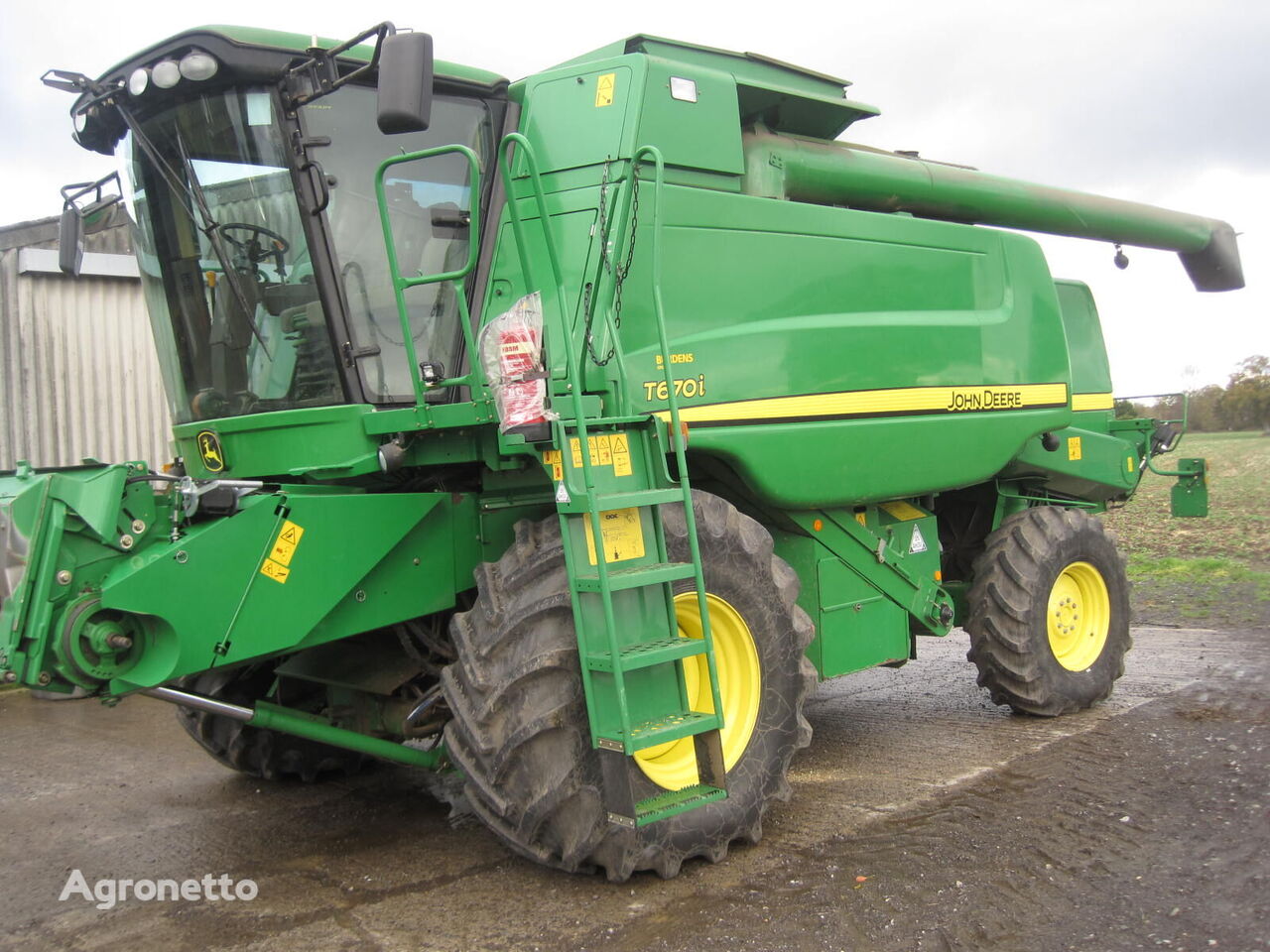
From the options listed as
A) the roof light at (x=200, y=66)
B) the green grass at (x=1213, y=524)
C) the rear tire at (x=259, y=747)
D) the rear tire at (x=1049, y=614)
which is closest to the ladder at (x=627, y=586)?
the roof light at (x=200, y=66)

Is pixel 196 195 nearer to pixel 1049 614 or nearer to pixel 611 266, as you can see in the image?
pixel 611 266

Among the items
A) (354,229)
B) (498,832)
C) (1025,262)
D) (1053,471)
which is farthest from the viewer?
(1053,471)

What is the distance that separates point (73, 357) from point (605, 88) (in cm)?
616

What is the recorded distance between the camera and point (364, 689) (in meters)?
4.42

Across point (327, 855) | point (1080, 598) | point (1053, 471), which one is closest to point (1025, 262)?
point (1053, 471)

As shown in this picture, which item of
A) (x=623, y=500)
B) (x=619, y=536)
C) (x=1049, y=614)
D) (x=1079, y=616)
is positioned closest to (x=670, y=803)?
(x=619, y=536)

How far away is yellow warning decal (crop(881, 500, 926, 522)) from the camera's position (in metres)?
5.49

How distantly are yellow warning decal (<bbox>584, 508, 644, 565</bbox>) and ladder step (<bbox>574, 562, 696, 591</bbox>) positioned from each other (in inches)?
2.0

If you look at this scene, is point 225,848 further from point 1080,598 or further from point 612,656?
point 1080,598

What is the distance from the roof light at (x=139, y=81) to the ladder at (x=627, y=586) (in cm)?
127

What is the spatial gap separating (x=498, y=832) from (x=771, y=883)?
920 millimetres

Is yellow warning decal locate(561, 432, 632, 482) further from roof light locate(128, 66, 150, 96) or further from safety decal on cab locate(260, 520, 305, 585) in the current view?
roof light locate(128, 66, 150, 96)

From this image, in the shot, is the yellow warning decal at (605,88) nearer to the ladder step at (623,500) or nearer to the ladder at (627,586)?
the ladder at (627,586)

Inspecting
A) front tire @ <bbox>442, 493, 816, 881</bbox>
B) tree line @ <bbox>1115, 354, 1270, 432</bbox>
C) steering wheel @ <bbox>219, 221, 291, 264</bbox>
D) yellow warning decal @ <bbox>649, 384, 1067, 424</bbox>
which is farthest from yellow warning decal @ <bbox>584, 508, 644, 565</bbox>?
tree line @ <bbox>1115, 354, 1270, 432</bbox>
